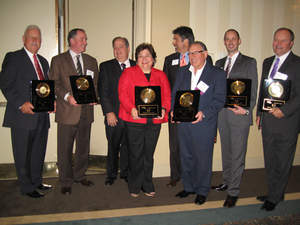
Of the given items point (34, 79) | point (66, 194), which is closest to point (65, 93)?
point (34, 79)

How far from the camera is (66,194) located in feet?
9.59

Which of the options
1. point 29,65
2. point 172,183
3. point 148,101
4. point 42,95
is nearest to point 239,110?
point 148,101

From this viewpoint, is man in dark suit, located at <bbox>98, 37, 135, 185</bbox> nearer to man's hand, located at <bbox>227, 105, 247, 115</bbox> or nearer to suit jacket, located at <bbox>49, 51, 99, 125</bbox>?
suit jacket, located at <bbox>49, 51, 99, 125</bbox>

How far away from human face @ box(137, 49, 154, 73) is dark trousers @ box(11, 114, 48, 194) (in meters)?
1.34

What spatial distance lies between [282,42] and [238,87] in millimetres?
651

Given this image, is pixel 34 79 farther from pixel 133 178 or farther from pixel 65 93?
pixel 133 178

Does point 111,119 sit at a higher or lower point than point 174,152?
higher

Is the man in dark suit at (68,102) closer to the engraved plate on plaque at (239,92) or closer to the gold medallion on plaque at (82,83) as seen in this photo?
the gold medallion on plaque at (82,83)

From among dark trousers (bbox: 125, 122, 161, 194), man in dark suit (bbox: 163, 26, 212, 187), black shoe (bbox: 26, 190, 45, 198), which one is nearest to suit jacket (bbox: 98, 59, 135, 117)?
dark trousers (bbox: 125, 122, 161, 194)

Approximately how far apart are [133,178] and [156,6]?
234 centimetres

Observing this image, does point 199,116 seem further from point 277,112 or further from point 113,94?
point 113,94

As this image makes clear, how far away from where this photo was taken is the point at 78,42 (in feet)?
9.35

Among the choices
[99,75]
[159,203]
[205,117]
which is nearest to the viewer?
[205,117]

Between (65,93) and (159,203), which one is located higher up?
(65,93)
